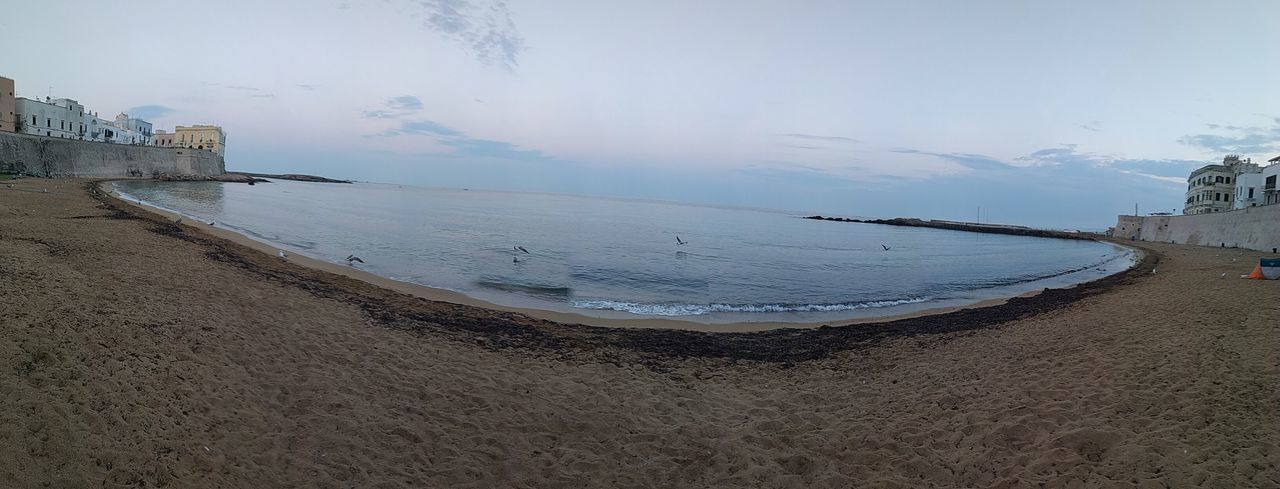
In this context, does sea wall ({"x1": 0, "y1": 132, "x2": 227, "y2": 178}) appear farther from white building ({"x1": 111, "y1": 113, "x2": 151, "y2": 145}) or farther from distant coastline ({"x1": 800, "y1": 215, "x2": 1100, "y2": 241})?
distant coastline ({"x1": 800, "y1": 215, "x2": 1100, "y2": 241})

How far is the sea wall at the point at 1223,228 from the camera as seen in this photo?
3062 centimetres

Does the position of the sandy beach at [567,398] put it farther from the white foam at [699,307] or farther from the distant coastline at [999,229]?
the distant coastline at [999,229]

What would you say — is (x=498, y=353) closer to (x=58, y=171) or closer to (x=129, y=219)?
(x=129, y=219)

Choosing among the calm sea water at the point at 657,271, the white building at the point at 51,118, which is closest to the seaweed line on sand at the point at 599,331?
the calm sea water at the point at 657,271

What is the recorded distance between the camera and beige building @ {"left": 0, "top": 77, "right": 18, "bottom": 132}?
173ft

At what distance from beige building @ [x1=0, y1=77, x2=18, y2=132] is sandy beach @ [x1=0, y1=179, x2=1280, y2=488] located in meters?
65.8

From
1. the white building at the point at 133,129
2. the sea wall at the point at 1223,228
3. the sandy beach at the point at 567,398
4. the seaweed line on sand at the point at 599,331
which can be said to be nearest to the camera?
the sandy beach at the point at 567,398

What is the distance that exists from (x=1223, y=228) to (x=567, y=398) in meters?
53.2

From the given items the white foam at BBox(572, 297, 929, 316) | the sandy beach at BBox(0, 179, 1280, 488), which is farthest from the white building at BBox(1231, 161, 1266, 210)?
the sandy beach at BBox(0, 179, 1280, 488)

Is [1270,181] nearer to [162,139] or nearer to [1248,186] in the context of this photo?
[1248,186]

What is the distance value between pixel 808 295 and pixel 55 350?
18.4 meters

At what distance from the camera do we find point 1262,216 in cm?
3164

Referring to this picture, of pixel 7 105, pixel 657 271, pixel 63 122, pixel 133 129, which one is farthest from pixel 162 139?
pixel 657 271

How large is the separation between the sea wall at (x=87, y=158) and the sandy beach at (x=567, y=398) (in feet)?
193
